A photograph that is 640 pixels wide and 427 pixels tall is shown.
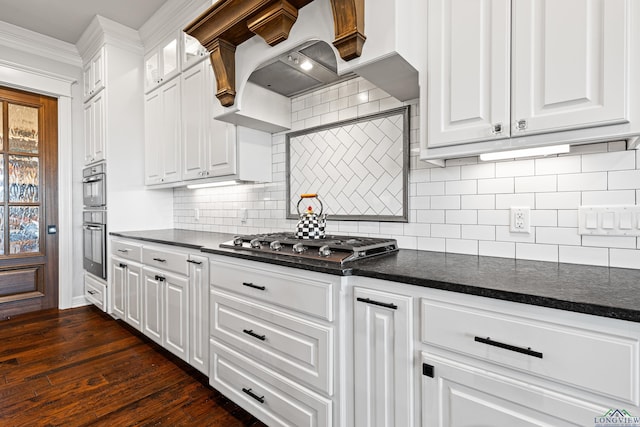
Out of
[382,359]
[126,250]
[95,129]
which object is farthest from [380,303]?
[95,129]

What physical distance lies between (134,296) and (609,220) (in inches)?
122

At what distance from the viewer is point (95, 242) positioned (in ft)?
10.9

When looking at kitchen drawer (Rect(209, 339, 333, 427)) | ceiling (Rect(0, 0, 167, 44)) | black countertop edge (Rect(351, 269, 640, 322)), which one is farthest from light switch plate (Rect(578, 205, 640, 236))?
ceiling (Rect(0, 0, 167, 44))

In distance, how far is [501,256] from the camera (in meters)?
1.55

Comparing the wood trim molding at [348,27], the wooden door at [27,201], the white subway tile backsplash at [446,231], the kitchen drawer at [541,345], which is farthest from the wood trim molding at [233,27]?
the wooden door at [27,201]

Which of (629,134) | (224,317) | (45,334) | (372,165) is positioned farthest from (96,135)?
(629,134)

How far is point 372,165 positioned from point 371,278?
2.97ft

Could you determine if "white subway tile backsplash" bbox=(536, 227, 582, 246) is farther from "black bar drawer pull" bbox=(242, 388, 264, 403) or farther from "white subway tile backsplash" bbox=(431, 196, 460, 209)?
"black bar drawer pull" bbox=(242, 388, 264, 403)

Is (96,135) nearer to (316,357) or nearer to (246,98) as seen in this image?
(246,98)

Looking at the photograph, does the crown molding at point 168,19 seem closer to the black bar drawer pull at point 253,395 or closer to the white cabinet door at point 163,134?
the white cabinet door at point 163,134

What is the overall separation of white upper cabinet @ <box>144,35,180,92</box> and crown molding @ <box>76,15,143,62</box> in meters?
0.18

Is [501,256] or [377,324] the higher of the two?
[501,256]

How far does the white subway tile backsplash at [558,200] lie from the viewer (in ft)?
4.50

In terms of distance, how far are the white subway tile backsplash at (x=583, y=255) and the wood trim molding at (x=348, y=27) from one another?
1213 mm
